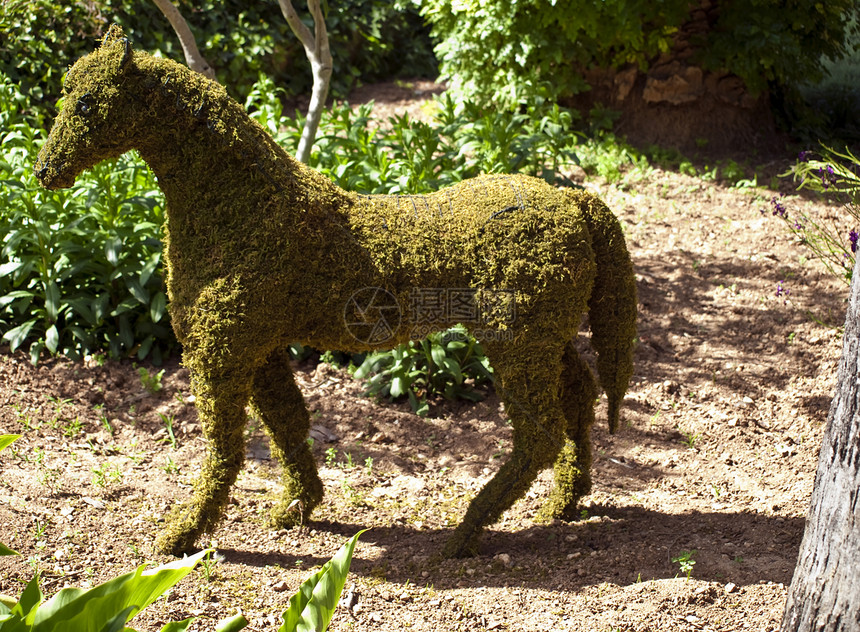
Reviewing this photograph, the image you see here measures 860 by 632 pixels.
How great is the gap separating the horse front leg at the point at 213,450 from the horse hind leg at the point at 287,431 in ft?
0.84

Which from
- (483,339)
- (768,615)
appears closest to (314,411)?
(483,339)

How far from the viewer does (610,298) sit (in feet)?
10.5

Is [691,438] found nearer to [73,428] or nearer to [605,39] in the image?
[73,428]

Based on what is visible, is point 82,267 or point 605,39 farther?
point 605,39

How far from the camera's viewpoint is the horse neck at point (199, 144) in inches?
109

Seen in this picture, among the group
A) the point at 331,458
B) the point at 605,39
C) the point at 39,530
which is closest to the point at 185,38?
the point at 331,458

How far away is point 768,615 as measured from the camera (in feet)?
9.14

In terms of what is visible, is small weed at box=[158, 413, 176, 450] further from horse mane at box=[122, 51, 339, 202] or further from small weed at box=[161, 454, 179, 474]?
horse mane at box=[122, 51, 339, 202]

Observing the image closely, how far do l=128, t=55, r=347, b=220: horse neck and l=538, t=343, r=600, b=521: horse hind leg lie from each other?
1450 mm

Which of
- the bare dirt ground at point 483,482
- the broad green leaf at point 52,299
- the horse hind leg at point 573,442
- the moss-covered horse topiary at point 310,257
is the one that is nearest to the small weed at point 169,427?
the bare dirt ground at point 483,482

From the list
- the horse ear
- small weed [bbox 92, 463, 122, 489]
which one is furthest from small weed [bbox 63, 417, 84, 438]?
the horse ear

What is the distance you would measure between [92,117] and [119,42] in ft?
0.96

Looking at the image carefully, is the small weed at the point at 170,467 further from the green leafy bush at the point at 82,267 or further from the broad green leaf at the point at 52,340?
the broad green leaf at the point at 52,340

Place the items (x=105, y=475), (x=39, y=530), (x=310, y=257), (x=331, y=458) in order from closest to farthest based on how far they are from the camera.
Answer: (x=310, y=257), (x=39, y=530), (x=105, y=475), (x=331, y=458)
